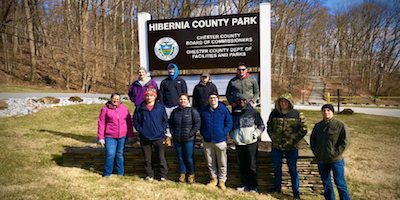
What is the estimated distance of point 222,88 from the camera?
5809mm

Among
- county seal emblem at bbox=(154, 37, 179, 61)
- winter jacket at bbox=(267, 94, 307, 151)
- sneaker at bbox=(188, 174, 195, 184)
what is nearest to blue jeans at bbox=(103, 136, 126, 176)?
sneaker at bbox=(188, 174, 195, 184)

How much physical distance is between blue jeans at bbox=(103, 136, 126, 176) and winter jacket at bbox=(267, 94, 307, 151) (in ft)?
8.56

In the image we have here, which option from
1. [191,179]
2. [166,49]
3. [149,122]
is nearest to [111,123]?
[149,122]

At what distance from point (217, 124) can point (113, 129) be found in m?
1.80

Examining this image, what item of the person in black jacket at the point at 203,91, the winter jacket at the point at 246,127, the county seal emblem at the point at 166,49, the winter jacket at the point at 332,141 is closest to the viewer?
the winter jacket at the point at 332,141

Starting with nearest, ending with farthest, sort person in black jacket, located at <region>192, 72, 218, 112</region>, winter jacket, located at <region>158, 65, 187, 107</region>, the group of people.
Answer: the group of people, person in black jacket, located at <region>192, 72, 218, 112</region>, winter jacket, located at <region>158, 65, 187, 107</region>

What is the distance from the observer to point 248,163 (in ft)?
12.4

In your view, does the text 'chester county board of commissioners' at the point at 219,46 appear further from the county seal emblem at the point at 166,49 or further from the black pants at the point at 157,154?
the black pants at the point at 157,154

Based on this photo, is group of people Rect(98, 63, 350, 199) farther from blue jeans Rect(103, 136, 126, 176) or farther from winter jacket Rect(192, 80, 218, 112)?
winter jacket Rect(192, 80, 218, 112)

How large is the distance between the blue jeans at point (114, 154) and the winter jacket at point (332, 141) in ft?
10.4

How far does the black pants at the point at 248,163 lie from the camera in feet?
12.1

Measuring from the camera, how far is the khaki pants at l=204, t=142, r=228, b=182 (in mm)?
3754

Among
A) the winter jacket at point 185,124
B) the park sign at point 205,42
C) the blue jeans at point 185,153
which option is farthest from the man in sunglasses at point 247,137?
the park sign at point 205,42

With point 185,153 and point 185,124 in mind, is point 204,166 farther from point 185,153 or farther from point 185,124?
point 185,124
